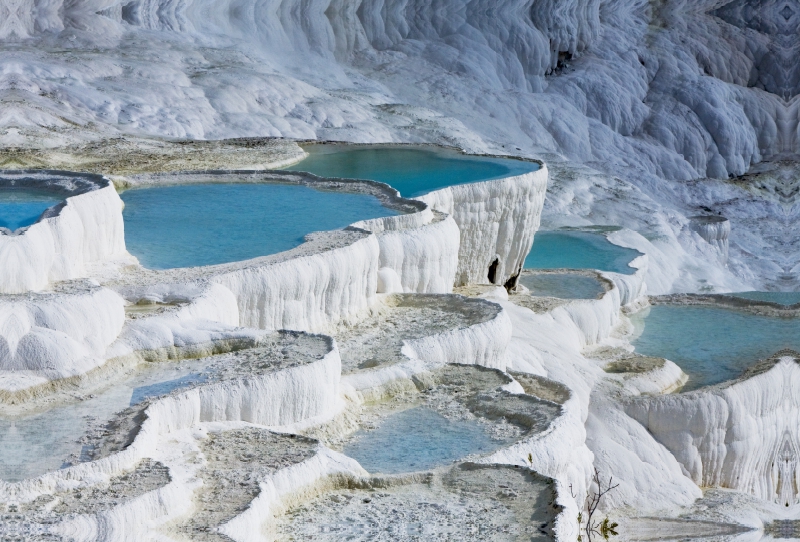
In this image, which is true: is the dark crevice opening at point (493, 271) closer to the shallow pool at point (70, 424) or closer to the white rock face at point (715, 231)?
the shallow pool at point (70, 424)

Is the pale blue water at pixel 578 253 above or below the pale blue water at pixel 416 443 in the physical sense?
Answer: below

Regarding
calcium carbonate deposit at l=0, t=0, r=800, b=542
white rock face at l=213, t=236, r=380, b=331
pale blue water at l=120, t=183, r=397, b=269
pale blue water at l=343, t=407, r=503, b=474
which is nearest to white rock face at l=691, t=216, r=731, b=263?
calcium carbonate deposit at l=0, t=0, r=800, b=542

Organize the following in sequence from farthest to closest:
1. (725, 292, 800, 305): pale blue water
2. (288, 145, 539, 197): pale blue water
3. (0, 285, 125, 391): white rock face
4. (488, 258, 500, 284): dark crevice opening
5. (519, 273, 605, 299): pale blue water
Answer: (725, 292, 800, 305): pale blue water → (488, 258, 500, 284): dark crevice opening → (519, 273, 605, 299): pale blue water → (288, 145, 539, 197): pale blue water → (0, 285, 125, 391): white rock face

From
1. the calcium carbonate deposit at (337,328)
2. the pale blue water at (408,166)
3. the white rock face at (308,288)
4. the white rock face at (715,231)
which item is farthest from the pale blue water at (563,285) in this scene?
the white rock face at (715,231)

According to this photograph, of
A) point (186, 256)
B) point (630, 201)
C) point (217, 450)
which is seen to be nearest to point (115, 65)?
point (630, 201)

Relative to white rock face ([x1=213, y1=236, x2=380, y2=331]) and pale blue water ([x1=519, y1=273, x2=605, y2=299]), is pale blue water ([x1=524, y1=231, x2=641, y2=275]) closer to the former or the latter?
pale blue water ([x1=519, y1=273, x2=605, y2=299])

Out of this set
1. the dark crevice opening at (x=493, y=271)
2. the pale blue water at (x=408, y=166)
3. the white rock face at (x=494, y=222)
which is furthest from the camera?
the dark crevice opening at (x=493, y=271)

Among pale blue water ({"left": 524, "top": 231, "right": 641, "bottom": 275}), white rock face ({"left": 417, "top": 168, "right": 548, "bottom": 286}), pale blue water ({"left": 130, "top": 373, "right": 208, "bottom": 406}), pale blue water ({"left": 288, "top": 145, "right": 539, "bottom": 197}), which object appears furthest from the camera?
pale blue water ({"left": 524, "top": 231, "right": 641, "bottom": 275})
